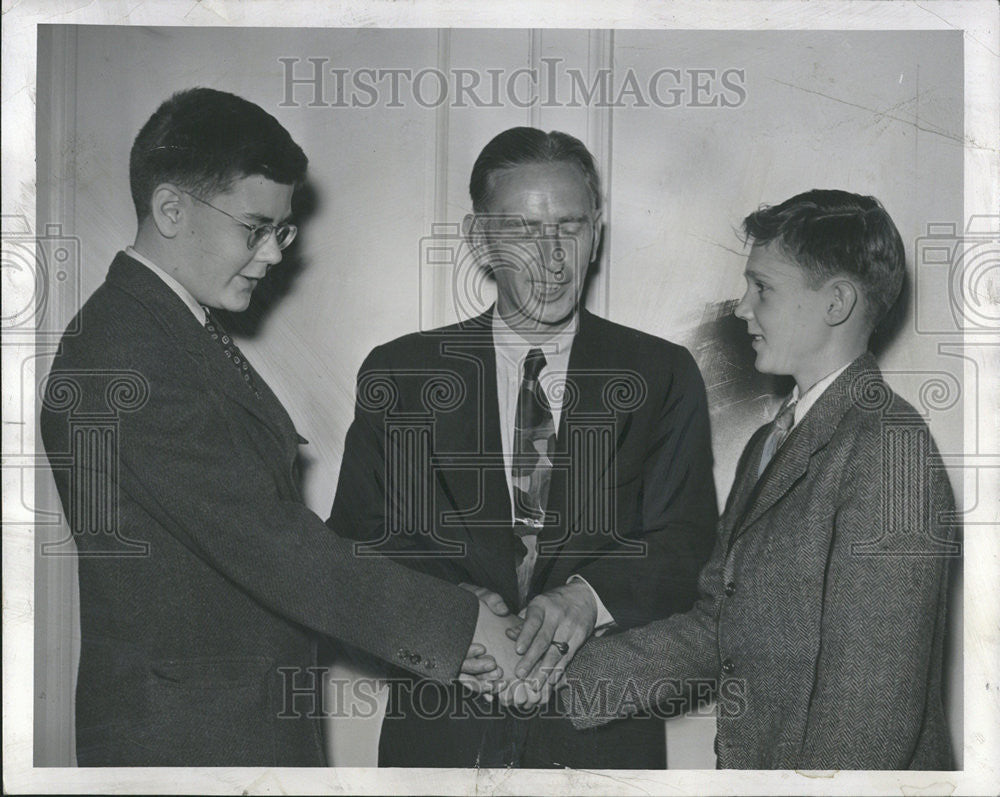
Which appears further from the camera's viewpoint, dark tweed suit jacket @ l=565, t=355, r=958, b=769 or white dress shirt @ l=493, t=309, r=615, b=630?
white dress shirt @ l=493, t=309, r=615, b=630

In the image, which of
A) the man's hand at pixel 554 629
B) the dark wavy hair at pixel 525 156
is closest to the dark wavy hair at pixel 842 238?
the dark wavy hair at pixel 525 156

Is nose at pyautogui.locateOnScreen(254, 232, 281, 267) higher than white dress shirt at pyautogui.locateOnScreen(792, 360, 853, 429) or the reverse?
higher

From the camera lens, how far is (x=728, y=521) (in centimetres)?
216

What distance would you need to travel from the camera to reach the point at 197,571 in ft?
6.86

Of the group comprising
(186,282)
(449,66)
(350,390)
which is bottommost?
(350,390)

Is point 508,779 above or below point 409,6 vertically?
below

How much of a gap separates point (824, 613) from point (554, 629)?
0.54 m

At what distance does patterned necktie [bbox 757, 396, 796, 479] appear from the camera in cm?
216

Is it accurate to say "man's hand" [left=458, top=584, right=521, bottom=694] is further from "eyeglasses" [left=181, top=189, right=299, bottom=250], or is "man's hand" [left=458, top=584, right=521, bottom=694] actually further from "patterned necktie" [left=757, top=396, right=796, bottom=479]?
"eyeglasses" [left=181, top=189, right=299, bottom=250]

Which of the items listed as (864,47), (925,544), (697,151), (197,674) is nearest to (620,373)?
(697,151)

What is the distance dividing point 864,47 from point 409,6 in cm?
97

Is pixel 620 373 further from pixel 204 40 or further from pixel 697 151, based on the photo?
pixel 204 40

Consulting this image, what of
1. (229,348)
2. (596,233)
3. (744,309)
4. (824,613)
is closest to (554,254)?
(596,233)

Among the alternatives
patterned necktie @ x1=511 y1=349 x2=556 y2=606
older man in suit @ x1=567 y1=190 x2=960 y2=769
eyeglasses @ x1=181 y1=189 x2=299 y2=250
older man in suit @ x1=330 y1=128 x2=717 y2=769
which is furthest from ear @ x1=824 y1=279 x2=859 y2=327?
eyeglasses @ x1=181 y1=189 x2=299 y2=250
